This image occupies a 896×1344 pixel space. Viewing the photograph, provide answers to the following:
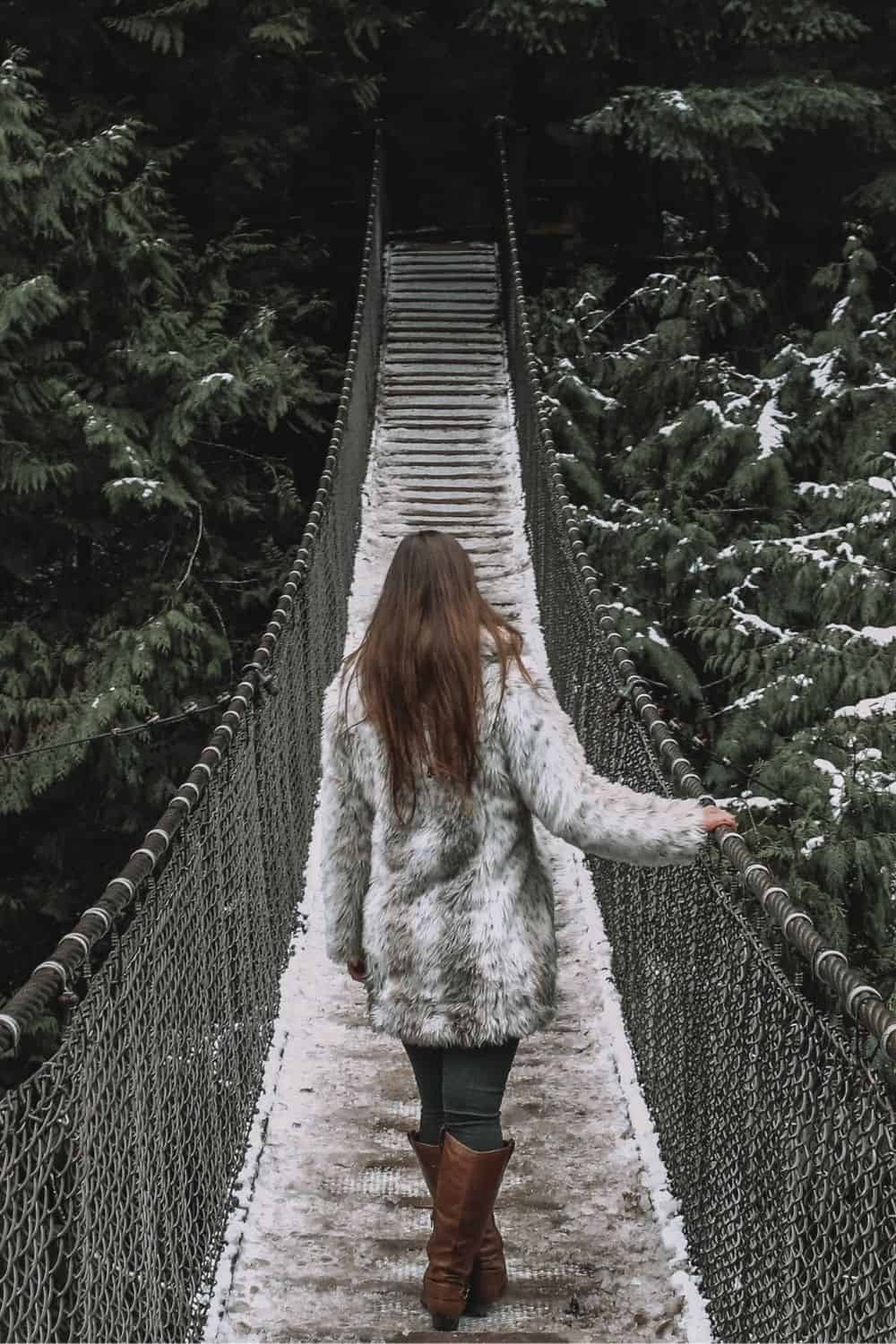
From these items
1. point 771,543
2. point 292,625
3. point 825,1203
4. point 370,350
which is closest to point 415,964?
point 825,1203

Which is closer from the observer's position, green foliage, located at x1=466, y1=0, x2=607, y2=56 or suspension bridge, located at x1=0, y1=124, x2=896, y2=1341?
suspension bridge, located at x1=0, y1=124, x2=896, y2=1341

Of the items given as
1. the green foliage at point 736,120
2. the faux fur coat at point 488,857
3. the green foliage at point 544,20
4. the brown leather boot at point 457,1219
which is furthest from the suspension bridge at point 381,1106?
the green foliage at point 544,20

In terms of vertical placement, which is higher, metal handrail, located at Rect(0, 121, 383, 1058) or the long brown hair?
the long brown hair

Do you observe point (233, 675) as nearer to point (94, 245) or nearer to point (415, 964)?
point (94, 245)

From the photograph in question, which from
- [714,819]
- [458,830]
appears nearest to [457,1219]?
[458,830]

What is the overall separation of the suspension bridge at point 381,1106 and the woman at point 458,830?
0.31 meters

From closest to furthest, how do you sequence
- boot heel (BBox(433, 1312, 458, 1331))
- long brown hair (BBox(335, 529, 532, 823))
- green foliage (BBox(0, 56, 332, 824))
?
long brown hair (BBox(335, 529, 532, 823)) < boot heel (BBox(433, 1312, 458, 1331)) < green foliage (BBox(0, 56, 332, 824))

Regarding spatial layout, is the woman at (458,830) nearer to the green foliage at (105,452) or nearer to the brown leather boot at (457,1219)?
the brown leather boot at (457,1219)

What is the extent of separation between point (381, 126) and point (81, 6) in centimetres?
602

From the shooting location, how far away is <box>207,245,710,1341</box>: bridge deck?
8.71 feet

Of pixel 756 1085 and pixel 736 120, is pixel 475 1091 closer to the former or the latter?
pixel 756 1085

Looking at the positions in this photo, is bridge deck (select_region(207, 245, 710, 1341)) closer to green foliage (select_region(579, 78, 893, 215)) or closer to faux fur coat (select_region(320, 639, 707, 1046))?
faux fur coat (select_region(320, 639, 707, 1046))

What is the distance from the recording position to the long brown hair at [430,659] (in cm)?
225

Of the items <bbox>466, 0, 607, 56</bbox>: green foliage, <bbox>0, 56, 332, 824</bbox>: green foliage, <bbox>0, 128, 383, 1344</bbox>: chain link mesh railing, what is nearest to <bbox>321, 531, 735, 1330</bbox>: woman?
<bbox>0, 128, 383, 1344</bbox>: chain link mesh railing
